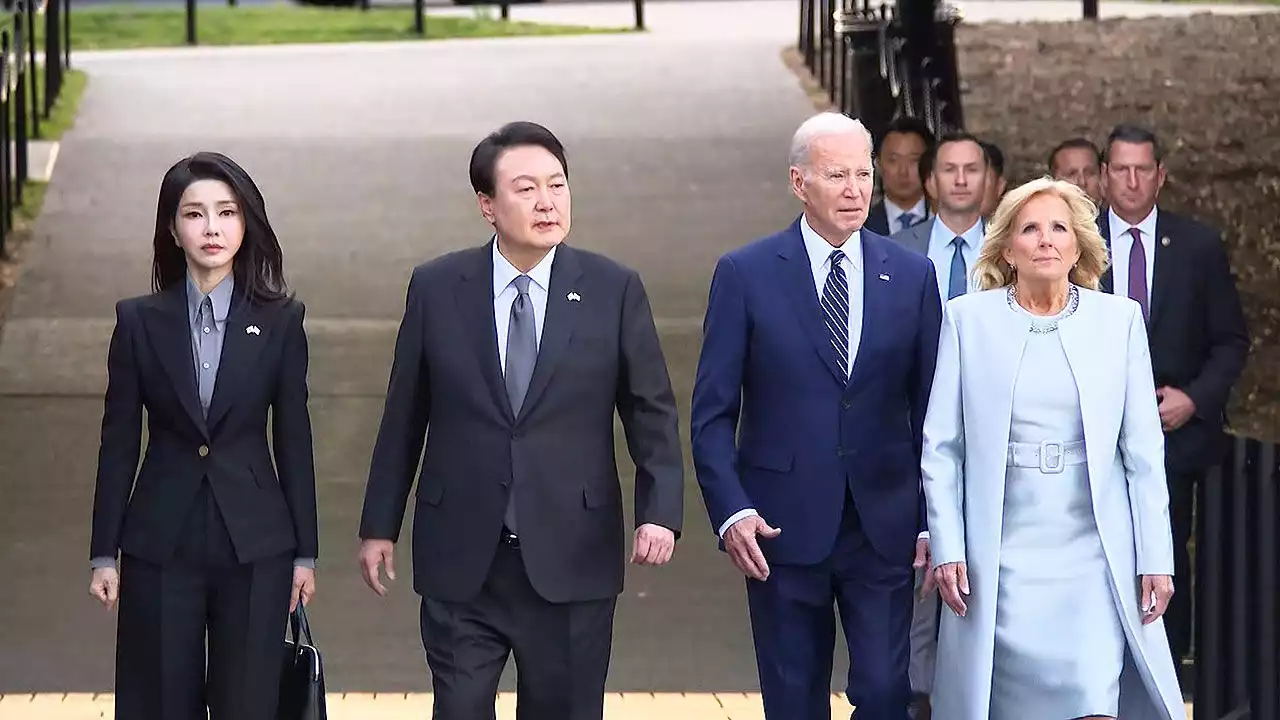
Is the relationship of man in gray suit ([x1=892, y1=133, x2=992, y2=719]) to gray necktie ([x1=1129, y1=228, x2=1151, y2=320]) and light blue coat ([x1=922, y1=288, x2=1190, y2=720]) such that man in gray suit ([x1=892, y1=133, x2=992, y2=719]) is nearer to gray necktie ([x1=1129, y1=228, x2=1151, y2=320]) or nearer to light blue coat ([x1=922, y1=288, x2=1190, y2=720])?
gray necktie ([x1=1129, y1=228, x2=1151, y2=320])

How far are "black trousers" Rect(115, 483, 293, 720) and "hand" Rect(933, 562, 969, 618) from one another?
1.65m

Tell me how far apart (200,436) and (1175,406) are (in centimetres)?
345

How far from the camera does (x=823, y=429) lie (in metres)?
6.06

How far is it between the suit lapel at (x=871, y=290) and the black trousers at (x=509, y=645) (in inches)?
37.3

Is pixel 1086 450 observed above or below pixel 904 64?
below

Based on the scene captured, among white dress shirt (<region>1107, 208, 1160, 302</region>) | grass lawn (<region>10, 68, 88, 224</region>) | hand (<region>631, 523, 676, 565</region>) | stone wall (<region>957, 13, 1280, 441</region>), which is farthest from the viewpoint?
grass lawn (<region>10, 68, 88, 224</region>)

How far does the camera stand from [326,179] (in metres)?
16.8

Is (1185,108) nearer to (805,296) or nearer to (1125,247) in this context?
(1125,247)

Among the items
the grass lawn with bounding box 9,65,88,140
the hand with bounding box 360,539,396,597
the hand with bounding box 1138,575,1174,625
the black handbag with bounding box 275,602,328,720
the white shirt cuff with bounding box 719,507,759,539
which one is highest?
the grass lawn with bounding box 9,65,88,140

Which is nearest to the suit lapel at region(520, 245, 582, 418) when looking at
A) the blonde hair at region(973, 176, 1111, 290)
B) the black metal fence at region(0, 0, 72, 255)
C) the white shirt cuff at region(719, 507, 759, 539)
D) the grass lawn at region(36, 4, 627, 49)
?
the white shirt cuff at region(719, 507, 759, 539)

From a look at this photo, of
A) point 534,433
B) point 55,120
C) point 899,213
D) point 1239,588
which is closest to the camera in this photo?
point 534,433

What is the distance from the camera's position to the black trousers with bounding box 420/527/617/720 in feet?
18.9

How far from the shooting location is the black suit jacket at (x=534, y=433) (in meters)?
5.77

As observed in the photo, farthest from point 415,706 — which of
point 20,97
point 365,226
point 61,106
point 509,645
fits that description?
point 61,106
